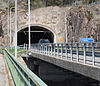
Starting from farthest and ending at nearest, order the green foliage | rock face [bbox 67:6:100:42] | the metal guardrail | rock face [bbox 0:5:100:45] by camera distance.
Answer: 1. the green foliage
2. rock face [bbox 0:5:100:45]
3. rock face [bbox 67:6:100:42]
4. the metal guardrail

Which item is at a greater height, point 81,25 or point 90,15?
point 90,15

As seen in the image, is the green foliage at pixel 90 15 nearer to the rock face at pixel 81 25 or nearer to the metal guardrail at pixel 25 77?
the rock face at pixel 81 25

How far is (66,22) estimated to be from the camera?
6266cm

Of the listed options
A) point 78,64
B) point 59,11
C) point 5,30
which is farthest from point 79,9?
point 78,64

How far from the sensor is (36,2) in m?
112

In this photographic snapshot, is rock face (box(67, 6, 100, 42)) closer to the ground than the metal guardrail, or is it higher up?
higher up

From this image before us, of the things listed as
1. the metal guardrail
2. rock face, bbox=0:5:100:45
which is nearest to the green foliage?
rock face, bbox=0:5:100:45

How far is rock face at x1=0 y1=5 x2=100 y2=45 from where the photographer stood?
61781mm

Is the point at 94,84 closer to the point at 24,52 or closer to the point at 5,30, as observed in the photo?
the point at 24,52

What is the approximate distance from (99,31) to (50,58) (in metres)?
44.4

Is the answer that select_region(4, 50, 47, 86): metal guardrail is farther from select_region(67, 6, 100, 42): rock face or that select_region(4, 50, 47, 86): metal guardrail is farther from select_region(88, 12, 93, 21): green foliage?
select_region(88, 12, 93, 21): green foliage

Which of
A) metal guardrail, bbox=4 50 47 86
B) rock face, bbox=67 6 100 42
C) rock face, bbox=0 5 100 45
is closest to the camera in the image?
metal guardrail, bbox=4 50 47 86

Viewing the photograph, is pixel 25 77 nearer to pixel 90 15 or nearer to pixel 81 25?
pixel 81 25

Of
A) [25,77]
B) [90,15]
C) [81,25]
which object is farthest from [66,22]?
[25,77]
